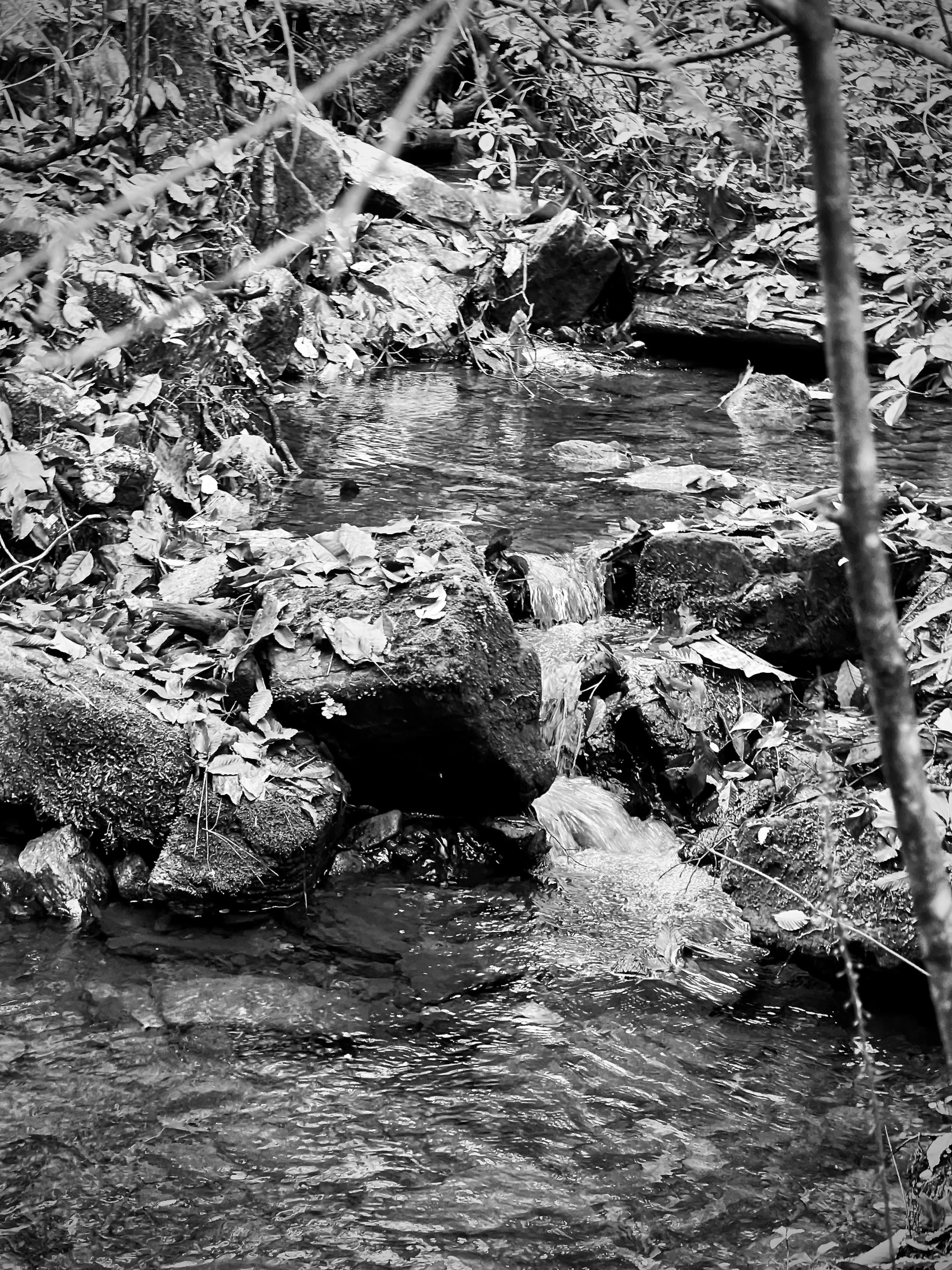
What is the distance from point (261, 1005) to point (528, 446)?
17.8 ft

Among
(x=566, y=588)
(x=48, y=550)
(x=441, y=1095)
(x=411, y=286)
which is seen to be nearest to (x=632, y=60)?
(x=441, y=1095)

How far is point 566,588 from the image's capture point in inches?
239

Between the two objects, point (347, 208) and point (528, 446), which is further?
point (528, 446)

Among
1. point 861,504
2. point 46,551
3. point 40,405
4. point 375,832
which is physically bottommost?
point 375,832

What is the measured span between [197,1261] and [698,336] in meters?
9.72

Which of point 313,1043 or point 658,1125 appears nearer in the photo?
point 658,1125

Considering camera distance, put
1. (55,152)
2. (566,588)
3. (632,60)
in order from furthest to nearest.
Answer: (55,152), (566,588), (632,60)

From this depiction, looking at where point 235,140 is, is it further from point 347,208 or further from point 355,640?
point 355,640

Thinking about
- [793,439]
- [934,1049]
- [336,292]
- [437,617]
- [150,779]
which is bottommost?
[934,1049]

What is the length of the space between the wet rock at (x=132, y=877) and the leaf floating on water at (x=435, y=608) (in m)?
1.53

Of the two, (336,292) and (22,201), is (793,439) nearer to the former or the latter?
(336,292)

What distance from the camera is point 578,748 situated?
212 inches

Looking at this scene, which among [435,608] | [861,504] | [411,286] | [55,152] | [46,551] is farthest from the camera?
[411,286]

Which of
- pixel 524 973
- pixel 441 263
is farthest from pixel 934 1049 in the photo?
pixel 441 263
